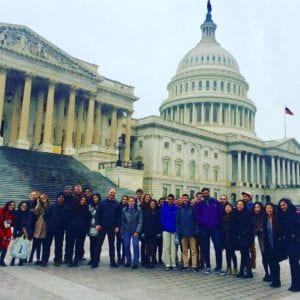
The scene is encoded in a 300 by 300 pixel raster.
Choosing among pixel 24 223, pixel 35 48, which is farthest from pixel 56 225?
pixel 35 48

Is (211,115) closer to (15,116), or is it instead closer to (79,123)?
(79,123)

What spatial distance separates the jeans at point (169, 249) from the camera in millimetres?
11148

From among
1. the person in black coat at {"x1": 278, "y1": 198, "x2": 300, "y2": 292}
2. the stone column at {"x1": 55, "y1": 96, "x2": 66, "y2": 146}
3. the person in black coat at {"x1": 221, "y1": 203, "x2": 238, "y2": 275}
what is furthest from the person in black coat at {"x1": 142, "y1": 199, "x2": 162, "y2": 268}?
the stone column at {"x1": 55, "y1": 96, "x2": 66, "y2": 146}

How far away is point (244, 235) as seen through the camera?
10266 mm

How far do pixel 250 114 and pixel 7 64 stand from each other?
64770 millimetres

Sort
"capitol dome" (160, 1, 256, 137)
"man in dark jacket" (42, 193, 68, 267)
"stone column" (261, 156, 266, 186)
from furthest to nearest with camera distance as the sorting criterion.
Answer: "capitol dome" (160, 1, 256, 137)
"stone column" (261, 156, 266, 186)
"man in dark jacket" (42, 193, 68, 267)

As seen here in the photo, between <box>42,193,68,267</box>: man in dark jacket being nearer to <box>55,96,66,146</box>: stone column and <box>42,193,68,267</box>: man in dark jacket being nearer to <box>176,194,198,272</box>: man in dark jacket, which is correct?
<box>176,194,198,272</box>: man in dark jacket

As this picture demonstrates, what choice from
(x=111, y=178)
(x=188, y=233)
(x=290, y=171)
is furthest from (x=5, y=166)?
(x=290, y=171)

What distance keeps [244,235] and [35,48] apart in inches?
1422

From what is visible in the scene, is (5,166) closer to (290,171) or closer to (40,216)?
(40,216)

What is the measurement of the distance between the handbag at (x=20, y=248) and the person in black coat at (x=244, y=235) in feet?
20.2

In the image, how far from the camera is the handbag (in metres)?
10.5

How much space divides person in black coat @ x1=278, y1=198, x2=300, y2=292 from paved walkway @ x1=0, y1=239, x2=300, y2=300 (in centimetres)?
41

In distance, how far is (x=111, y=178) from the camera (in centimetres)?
3638
